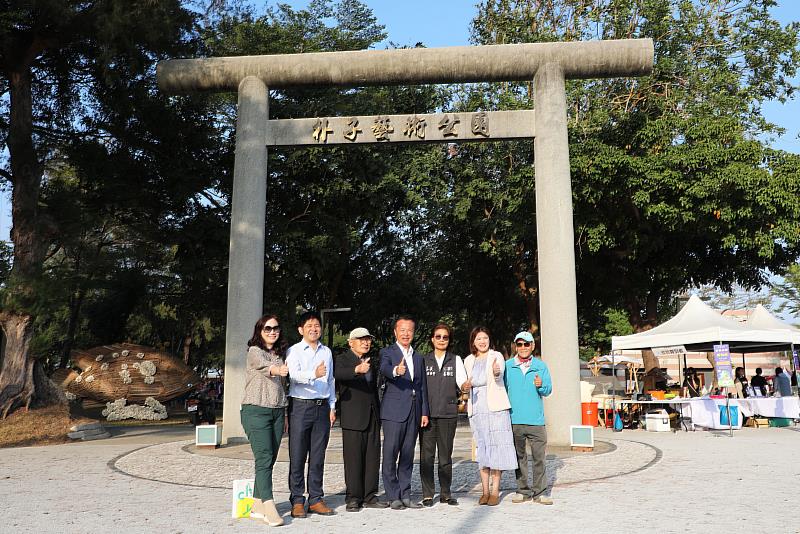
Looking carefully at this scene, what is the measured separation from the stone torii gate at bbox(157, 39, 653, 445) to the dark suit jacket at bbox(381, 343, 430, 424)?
539 cm

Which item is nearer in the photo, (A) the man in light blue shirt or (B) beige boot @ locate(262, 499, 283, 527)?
(B) beige boot @ locate(262, 499, 283, 527)

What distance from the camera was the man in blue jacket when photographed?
6.53 m

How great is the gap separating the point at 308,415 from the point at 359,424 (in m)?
0.47

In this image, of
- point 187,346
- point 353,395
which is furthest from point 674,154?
point 187,346

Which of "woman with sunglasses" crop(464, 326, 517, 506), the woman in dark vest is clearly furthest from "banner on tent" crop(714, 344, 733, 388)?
the woman in dark vest

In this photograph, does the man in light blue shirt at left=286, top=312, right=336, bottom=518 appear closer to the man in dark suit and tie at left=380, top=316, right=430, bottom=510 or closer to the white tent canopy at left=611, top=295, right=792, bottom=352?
the man in dark suit and tie at left=380, top=316, right=430, bottom=510

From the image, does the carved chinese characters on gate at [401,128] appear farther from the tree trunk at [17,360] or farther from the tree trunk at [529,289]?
the tree trunk at [529,289]

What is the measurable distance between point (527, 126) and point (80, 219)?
36.9ft

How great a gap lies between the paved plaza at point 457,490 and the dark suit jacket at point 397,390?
2.69 ft

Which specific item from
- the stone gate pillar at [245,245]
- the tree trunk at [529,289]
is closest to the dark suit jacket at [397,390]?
the stone gate pillar at [245,245]

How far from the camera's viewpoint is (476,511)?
605 centimetres

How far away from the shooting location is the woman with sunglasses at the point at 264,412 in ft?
18.8

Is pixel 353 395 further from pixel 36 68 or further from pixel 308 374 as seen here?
pixel 36 68

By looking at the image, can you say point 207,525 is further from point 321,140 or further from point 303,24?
point 303,24
